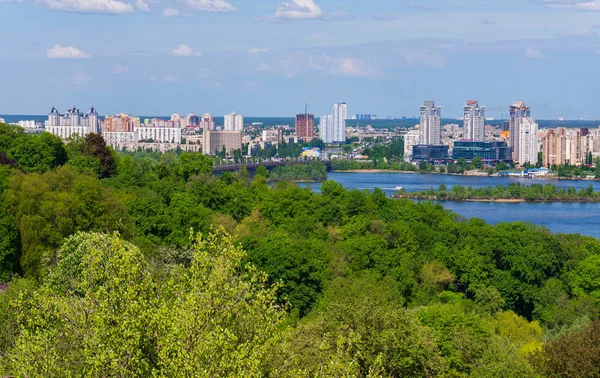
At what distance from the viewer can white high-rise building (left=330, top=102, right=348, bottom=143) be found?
300 feet

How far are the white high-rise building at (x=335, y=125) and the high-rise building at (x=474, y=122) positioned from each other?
1681 cm

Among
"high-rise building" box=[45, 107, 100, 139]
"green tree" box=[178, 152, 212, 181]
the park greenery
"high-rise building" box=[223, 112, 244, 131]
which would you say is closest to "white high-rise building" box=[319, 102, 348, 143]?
"high-rise building" box=[223, 112, 244, 131]

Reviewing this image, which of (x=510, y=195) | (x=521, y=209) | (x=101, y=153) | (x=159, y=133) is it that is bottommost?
(x=521, y=209)

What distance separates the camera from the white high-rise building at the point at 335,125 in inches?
3600

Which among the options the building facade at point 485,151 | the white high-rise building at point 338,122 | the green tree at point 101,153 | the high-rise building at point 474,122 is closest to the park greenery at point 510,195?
the green tree at point 101,153

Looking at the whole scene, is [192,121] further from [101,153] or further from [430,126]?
[101,153]

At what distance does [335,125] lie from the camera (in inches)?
3629

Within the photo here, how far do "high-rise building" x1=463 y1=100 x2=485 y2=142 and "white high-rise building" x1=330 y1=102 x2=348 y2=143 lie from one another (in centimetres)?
1681

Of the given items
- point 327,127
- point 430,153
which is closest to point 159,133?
point 327,127

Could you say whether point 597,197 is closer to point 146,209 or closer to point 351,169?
point 351,169

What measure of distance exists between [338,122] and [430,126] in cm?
2276

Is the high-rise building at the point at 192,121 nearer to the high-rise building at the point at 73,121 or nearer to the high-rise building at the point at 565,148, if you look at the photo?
the high-rise building at the point at 73,121

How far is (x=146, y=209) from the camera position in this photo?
11.3 metres

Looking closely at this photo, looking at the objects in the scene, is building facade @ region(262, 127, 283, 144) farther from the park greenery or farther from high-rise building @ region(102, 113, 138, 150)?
the park greenery
